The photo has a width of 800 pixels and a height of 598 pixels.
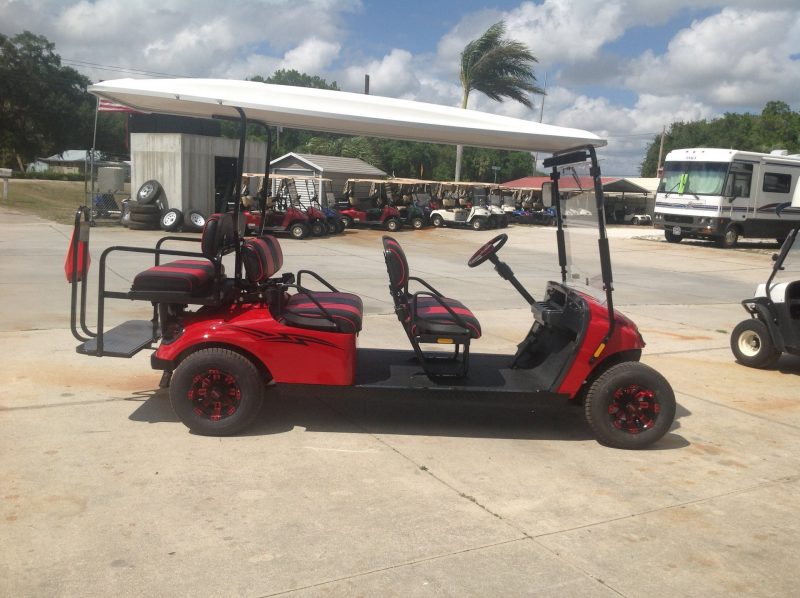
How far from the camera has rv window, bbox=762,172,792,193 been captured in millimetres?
22391

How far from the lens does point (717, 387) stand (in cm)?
634

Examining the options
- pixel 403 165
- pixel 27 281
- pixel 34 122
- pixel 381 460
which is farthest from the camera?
pixel 34 122

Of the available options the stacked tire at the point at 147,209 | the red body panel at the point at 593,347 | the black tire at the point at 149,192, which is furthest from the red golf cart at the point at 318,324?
the black tire at the point at 149,192

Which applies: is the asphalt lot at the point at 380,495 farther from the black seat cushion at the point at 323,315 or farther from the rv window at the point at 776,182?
the rv window at the point at 776,182

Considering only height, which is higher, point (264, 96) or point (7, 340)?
point (264, 96)

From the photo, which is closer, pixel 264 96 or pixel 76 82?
pixel 264 96

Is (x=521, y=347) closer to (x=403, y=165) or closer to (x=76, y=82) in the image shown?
(x=403, y=165)

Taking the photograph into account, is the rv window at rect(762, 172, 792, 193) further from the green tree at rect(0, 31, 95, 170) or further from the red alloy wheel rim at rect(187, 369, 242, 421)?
the green tree at rect(0, 31, 95, 170)

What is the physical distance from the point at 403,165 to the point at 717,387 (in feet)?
142

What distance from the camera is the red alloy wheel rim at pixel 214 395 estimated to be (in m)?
4.46

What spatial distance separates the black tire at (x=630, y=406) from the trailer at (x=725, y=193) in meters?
19.0

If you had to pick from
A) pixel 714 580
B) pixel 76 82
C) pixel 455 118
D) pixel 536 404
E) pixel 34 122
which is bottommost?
pixel 714 580

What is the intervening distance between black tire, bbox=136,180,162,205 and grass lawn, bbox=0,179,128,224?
1403 millimetres

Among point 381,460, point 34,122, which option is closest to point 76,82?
point 34,122
